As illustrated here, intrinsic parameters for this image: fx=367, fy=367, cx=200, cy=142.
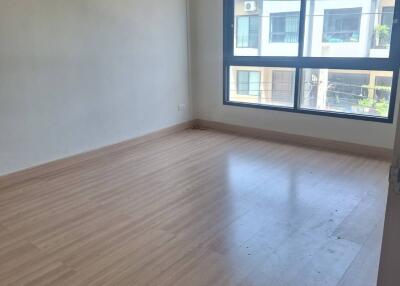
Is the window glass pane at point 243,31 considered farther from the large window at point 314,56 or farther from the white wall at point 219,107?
the white wall at point 219,107

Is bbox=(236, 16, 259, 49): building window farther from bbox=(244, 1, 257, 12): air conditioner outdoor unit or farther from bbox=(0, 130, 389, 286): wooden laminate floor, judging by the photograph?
bbox=(0, 130, 389, 286): wooden laminate floor

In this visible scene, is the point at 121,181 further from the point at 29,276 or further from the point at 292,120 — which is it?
the point at 292,120

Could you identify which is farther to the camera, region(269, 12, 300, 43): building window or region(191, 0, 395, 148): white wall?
region(269, 12, 300, 43): building window

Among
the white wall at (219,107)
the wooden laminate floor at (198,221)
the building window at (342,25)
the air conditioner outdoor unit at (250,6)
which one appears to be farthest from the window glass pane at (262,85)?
the wooden laminate floor at (198,221)

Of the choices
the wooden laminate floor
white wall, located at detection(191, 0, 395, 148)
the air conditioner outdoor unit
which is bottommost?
the wooden laminate floor

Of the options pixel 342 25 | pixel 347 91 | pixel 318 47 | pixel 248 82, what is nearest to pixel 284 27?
pixel 318 47

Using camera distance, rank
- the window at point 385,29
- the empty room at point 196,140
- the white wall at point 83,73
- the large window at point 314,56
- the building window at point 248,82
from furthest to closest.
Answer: the building window at point 248,82 < the large window at point 314,56 < the window at point 385,29 < the white wall at point 83,73 < the empty room at point 196,140

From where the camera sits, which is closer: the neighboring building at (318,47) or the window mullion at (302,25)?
the neighboring building at (318,47)

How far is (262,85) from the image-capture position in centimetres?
498

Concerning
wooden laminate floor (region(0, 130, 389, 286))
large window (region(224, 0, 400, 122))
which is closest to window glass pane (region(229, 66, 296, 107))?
large window (region(224, 0, 400, 122))

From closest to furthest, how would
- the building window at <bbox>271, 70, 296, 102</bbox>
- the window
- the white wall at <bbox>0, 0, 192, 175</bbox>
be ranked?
the white wall at <bbox>0, 0, 192, 175</bbox>
the window
the building window at <bbox>271, 70, 296, 102</bbox>

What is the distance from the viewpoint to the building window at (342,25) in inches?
159

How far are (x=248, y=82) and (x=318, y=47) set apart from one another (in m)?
1.08

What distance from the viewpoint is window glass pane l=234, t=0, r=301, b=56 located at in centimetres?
452
